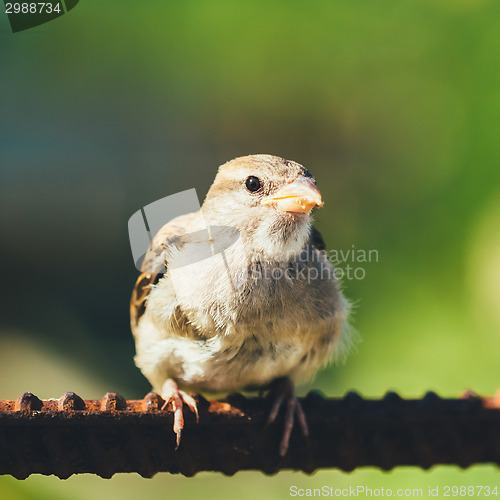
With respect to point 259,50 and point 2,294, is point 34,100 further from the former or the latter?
point 259,50

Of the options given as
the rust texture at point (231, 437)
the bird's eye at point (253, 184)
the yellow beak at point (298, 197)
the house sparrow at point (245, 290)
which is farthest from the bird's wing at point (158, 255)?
the rust texture at point (231, 437)

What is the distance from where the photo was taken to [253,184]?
2.07 m

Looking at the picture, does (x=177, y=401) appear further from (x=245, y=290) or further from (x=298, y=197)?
(x=298, y=197)

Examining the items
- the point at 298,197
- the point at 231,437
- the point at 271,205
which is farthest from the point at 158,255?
the point at 231,437

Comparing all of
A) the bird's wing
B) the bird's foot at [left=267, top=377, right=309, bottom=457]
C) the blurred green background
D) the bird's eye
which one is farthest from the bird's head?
the blurred green background

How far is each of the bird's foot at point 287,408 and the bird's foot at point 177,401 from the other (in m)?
0.29

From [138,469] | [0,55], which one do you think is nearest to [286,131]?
[0,55]

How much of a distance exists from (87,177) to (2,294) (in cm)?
95

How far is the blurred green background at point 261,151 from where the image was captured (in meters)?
2.95

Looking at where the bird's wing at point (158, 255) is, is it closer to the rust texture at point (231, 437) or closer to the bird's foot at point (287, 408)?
the bird's foot at point (287, 408)

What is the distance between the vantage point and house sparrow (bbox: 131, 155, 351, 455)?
6.61ft

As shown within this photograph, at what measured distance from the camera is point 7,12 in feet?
10.1

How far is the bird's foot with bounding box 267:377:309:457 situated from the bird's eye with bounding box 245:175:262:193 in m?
0.84

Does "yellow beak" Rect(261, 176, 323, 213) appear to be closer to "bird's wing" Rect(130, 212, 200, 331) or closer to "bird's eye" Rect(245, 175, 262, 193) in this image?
"bird's eye" Rect(245, 175, 262, 193)
